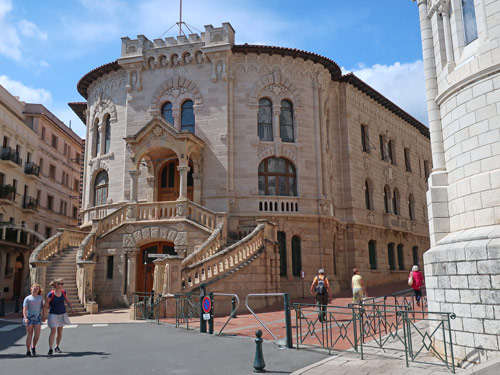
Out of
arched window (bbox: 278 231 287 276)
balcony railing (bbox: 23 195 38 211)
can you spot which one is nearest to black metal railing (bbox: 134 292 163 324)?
arched window (bbox: 278 231 287 276)

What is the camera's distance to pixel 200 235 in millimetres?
21641

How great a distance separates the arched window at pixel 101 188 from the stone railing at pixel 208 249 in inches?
373

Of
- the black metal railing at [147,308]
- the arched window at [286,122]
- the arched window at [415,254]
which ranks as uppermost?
the arched window at [286,122]

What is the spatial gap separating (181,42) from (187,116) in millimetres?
4283

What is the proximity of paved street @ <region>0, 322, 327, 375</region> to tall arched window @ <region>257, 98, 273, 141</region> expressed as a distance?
14.7 m

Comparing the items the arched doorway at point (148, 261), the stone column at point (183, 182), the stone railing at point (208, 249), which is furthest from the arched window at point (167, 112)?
the stone railing at point (208, 249)

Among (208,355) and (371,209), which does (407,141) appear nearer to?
(371,209)

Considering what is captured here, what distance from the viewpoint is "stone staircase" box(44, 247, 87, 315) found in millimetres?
20469

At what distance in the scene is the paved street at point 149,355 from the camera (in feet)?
29.6

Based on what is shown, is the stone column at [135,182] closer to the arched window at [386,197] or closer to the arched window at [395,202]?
the arched window at [386,197]

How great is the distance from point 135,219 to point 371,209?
15.7 m

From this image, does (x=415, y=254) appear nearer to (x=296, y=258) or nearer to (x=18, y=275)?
(x=296, y=258)

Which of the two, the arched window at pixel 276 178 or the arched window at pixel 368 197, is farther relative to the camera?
the arched window at pixel 368 197

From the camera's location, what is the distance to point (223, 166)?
25.0 meters
